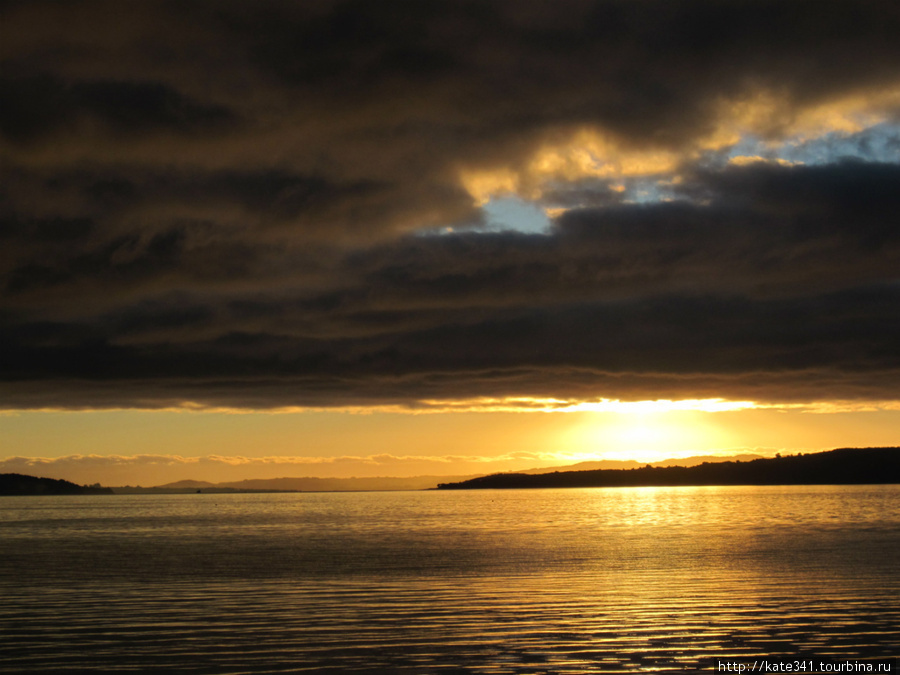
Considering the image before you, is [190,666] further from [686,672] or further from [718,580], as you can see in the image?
[718,580]

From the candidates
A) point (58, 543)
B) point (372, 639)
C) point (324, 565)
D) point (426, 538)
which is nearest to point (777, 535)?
point (426, 538)

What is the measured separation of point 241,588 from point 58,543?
47.7 meters

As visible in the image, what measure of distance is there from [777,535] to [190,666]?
65058 mm

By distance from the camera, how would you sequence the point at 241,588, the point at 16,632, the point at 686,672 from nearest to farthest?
the point at 686,672 < the point at 16,632 < the point at 241,588

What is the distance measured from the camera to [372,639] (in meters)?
28.2

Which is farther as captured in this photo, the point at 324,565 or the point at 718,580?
the point at 324,565

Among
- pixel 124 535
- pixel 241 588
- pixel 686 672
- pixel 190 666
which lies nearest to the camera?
pixel 686 672

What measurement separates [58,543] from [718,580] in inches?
2580

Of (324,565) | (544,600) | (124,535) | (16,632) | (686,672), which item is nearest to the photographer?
(686,672)

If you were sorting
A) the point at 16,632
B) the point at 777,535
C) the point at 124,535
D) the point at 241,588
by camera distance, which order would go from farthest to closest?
the point at 124,535
the point at 777,535
the point at 241,588
the point at 16,632

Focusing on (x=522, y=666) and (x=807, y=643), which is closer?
(x=522, y=666)

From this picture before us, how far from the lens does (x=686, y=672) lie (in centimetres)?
2272

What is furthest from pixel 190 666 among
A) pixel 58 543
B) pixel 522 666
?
pixel 58 543

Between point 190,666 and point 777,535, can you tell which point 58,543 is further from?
point 777,535
